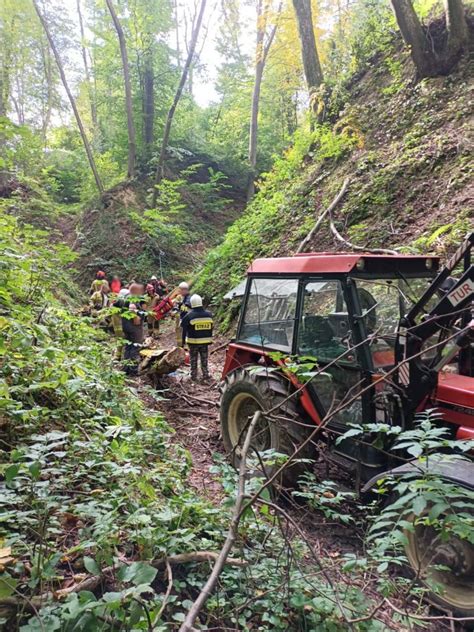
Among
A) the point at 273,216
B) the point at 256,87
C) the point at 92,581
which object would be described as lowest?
the point at 92,581

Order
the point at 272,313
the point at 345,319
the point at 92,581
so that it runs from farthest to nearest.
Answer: the point at 272,313
the point at 345,319
the point at 92,581

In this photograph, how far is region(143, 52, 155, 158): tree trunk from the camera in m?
17.2

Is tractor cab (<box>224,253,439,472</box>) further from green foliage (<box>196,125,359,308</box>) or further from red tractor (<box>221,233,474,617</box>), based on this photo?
green foliage (<box>196,125,359,308</box>)

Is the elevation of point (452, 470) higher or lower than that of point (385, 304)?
lower

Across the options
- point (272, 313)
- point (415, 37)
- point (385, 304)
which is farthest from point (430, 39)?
point (272, 313)

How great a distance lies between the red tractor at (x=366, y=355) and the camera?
292 centimetres

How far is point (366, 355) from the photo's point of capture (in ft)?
10.6

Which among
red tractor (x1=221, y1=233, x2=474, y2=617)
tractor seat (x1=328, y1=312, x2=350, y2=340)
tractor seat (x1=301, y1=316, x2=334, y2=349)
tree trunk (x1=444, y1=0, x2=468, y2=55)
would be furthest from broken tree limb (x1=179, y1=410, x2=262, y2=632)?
tree trunk (x1=444, y1=0, x2=468, y2=55)

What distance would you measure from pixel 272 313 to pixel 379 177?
244 inches

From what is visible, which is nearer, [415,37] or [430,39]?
[415,37]

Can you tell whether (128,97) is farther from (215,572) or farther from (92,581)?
(215,572)

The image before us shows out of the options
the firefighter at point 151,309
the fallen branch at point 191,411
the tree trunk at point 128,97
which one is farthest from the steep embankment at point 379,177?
the tree trunk at point 128,97

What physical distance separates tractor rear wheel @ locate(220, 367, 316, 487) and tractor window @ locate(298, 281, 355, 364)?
0.45 m

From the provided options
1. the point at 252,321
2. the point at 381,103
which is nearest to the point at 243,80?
the point at 381,103
